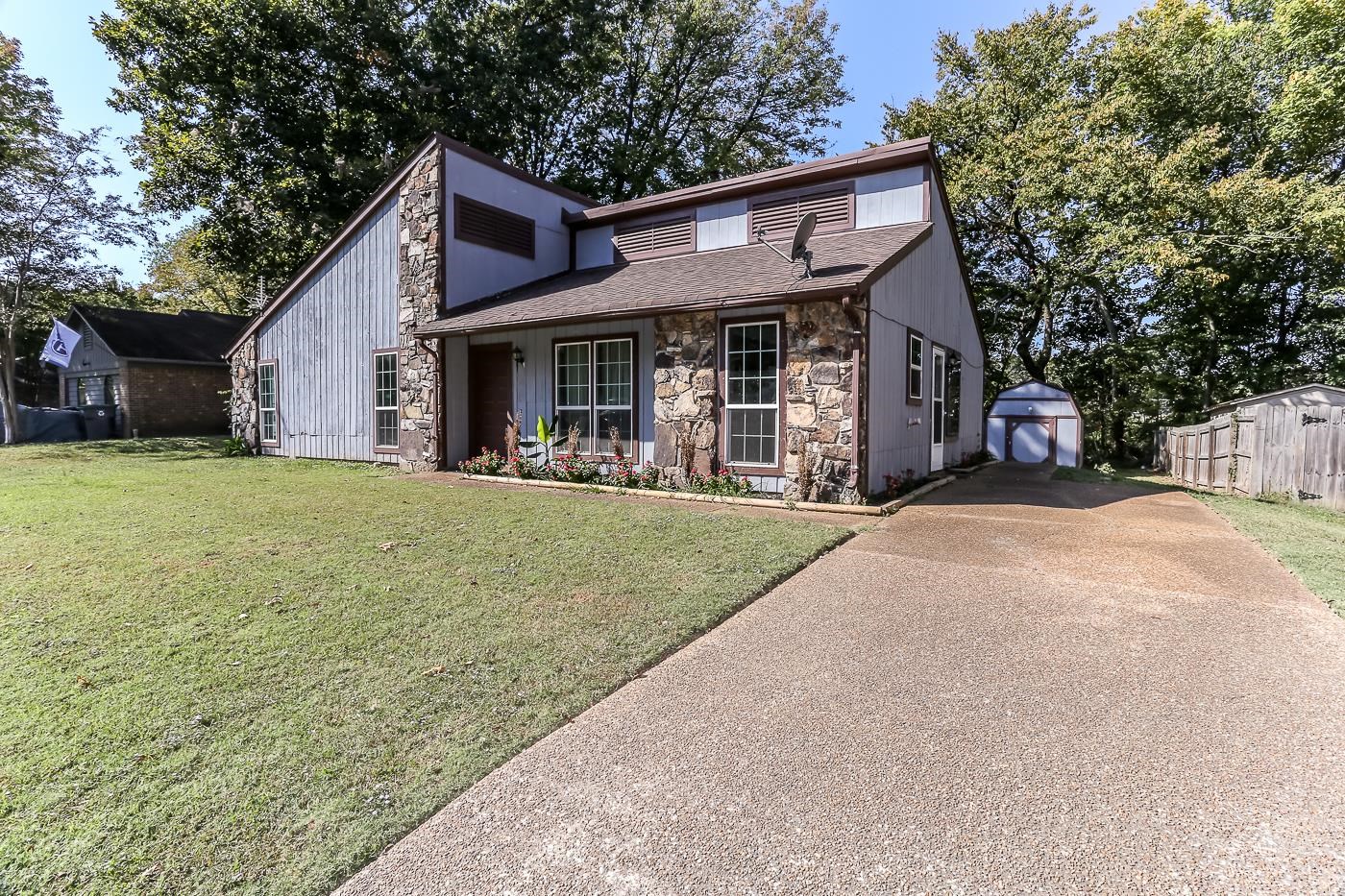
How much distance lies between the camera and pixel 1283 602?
13.9 feet

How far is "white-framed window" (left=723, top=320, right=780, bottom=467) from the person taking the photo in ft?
27.6

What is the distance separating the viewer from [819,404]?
26.0ft

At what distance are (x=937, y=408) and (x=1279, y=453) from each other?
494 cm

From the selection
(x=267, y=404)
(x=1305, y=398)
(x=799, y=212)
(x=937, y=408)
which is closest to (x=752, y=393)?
(x=799, y=212)

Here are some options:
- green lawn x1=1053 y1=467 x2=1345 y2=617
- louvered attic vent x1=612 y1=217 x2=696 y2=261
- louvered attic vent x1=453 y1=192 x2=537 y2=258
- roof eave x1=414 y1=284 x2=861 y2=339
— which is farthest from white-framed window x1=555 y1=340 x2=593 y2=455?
green lawn x1=1053 y1=467 x2=1345 y2=617

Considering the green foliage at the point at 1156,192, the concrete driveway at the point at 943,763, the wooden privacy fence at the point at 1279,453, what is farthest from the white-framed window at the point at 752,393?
the green foliage at the point at 1156,192

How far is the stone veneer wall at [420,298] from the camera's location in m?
11.3

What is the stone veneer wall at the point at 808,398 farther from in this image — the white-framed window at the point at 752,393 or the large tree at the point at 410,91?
the large tree at the point at 410,91

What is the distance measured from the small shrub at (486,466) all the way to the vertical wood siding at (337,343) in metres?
3.13

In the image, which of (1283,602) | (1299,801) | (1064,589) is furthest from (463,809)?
(1283,602)

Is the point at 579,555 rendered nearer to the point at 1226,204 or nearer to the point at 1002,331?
the point at 1226,204

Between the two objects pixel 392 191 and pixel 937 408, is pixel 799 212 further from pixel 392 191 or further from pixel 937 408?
pixel 392 191

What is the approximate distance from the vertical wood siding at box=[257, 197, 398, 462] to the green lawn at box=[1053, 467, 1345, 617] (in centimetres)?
1324

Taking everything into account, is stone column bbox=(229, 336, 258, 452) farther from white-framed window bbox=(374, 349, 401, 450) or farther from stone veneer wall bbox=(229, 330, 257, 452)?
white-framed window bbox=(374, 349, 401, 450)
